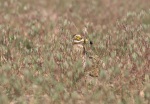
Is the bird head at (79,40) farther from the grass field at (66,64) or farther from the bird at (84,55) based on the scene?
the grass field at (66,64)

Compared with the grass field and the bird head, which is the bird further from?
the grass field

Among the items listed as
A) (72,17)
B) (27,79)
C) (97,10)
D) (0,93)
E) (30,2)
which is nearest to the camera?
(0,93)

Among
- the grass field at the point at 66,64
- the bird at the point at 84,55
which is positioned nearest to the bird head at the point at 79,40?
the bird at the point at 84,55

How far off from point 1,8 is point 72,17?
2439 millimetres

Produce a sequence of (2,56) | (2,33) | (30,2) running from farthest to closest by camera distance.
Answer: (30,2)
(2,33)
(2,56)

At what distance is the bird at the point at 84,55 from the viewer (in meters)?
6.74

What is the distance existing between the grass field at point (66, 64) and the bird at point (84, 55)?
0.15 meters

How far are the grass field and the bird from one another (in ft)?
0.49

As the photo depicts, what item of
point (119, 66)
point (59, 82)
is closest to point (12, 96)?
point (59, 82)

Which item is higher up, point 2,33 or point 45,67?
point 2,33

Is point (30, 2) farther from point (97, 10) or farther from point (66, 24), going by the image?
point (66, 24)

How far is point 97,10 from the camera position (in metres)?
12.4

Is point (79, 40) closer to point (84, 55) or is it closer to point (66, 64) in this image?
point (84, 55)

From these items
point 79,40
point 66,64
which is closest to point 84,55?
point 79,40
